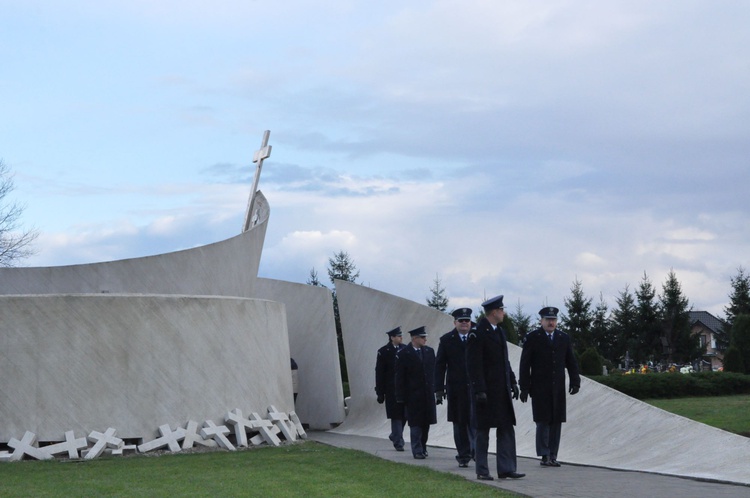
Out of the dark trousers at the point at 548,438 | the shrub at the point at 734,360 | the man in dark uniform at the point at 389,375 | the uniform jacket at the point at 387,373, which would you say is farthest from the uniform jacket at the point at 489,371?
the shrub at the point at 734,360

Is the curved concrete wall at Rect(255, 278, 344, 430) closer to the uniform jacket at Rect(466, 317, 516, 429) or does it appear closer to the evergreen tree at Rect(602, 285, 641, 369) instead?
the uniform jacket at Rect(466, 317, 516, 429)

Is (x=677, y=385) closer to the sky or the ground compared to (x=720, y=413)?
closer to the sky

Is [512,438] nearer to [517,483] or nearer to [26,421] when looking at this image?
[517,483]

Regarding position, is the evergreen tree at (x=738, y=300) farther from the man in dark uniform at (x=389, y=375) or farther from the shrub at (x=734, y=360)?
the man in dark uniform at (x=389, y=375)

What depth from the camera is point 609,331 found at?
47531mm

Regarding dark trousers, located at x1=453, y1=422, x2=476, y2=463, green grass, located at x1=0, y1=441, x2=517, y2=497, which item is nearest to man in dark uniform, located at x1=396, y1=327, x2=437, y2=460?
green grass, located at x1=0, y1=441, x2=517, y2=497

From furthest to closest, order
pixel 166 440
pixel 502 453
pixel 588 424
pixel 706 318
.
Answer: pixel 706 318 → pixel 166 440 → pixel 588 424 → pixel 502 453

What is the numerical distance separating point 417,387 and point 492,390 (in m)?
3.82

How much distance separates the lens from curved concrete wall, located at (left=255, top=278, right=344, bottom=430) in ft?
65.7

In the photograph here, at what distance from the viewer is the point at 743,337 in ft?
90.0

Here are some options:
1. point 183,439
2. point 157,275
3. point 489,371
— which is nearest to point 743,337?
point 157,275

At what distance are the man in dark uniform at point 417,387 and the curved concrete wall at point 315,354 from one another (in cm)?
688

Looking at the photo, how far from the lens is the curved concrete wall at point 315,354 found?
65.7 feet

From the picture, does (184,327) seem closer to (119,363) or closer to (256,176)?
(119,363)
